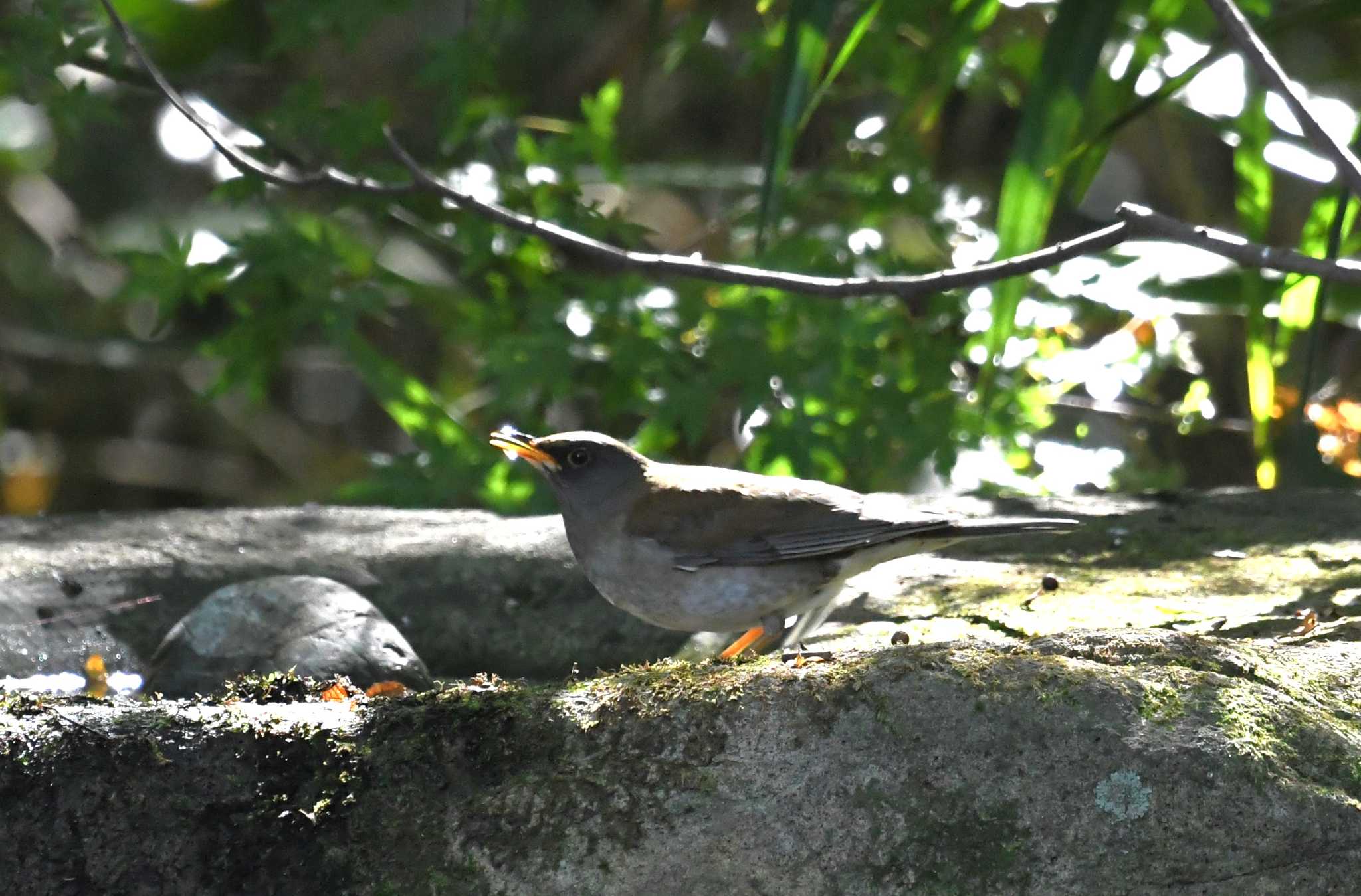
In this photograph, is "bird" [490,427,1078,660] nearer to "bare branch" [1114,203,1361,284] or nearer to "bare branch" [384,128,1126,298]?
"bare branch" [384,128,1126,298]

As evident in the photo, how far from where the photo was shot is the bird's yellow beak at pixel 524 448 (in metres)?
4.39

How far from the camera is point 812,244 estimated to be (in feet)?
20.0

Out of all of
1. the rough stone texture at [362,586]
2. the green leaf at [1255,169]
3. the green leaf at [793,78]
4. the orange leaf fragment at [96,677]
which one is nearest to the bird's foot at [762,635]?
the rough stone texture at [362,586]

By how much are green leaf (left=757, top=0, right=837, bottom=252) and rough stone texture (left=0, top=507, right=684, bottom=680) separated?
4.06ft

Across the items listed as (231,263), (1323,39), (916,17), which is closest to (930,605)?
(916,17)

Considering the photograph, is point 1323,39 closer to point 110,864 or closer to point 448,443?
point 448,443

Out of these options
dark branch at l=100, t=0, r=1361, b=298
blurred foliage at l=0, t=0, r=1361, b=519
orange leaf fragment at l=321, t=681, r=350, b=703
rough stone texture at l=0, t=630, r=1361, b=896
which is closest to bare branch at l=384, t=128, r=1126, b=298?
dark branch at l=100, t=0, r=1361, b=298

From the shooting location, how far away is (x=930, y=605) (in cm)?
436

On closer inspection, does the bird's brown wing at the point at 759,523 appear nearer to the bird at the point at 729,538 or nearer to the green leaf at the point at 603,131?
the bird at the point at 729,538

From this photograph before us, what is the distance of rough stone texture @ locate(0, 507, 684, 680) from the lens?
4340mm

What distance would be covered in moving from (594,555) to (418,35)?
6.35m

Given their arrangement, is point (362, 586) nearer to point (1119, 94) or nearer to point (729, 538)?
point (729, 538)

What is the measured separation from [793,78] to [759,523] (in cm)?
127

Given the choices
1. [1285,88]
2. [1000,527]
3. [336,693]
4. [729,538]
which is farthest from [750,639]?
[1285,88]
